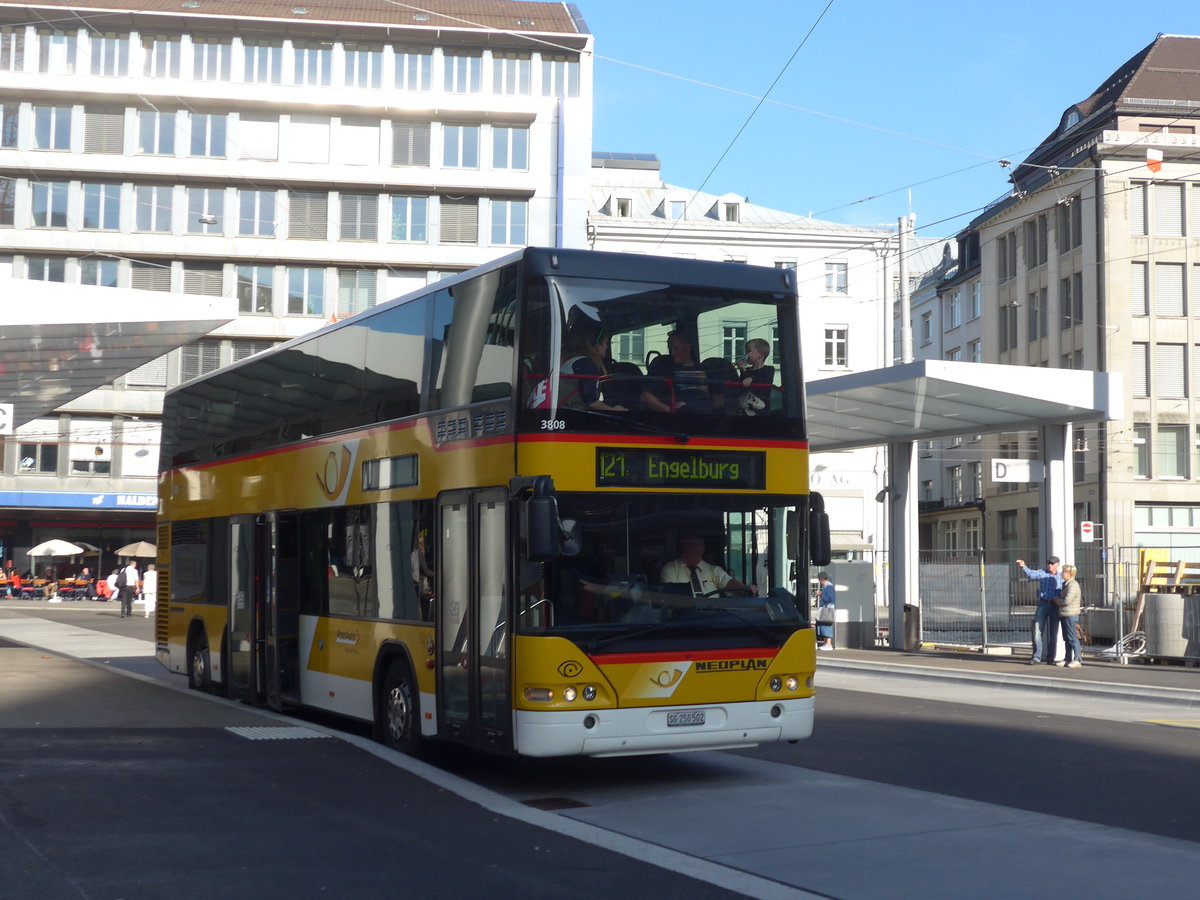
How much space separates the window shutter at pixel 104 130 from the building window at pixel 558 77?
17.6 meters

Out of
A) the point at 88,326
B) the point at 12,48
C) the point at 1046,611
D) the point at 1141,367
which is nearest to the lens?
the point at 88,326

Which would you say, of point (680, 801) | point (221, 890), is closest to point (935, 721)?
point (680, 801)

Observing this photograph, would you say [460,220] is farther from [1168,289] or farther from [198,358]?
[1168,289]

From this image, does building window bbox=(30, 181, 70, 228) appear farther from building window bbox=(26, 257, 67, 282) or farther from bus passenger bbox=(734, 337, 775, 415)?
bus passenger bbox=(734, 337, 775, 415)

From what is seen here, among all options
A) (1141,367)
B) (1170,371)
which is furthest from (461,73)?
(1170,371)

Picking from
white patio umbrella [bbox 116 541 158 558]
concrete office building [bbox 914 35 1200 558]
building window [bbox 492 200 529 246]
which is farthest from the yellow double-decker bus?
building window [bbox 492 200 529 246]

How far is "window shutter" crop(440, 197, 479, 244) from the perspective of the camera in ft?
199

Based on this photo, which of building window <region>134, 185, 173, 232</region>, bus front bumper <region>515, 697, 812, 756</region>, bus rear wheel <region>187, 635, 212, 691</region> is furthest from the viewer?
building window <region>134, 185, 173, 232</region>

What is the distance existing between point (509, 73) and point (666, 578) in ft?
176

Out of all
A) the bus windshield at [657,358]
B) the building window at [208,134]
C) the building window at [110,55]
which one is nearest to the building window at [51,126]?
the building window at [110,55]

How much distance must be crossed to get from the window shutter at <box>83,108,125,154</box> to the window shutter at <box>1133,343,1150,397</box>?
41974mm

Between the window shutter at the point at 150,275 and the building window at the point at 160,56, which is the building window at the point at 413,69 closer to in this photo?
the building window at the point at 160,56

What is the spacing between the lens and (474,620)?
10672 millimetres

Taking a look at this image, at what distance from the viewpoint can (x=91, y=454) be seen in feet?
200
